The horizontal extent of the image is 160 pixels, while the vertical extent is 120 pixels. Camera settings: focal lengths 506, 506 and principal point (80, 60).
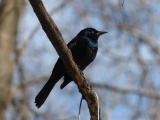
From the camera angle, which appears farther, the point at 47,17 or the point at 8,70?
the point at 8,70

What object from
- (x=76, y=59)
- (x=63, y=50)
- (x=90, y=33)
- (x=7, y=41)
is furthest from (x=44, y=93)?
(x=7, y=41)

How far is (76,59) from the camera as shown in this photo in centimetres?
378

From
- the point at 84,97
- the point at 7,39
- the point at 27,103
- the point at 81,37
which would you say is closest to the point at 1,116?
the point at 7,39

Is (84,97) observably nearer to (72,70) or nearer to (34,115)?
(72,70)

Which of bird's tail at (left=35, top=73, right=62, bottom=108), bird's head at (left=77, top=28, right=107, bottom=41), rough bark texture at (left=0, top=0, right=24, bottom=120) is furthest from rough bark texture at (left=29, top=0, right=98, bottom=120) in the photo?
rough bark texture at (left=0, top=0, right=24, bottom=120)

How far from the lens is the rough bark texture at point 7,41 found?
25.9ft

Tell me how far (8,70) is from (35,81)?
1669 millimetres

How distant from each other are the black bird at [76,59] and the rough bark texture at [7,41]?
13.0 ft

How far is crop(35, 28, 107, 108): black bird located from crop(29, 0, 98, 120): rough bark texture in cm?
45

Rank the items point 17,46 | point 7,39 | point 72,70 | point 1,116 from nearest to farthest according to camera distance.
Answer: point 72,70
point 1,116
point 7,39
point 17,46

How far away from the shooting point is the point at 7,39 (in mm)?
8414

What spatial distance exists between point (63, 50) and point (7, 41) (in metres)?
5.49

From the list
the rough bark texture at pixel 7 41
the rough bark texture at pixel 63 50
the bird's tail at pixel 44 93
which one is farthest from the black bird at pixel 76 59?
the rough bark texture at pixel 7 41

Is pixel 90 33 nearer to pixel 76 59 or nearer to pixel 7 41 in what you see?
pixel 76 59
